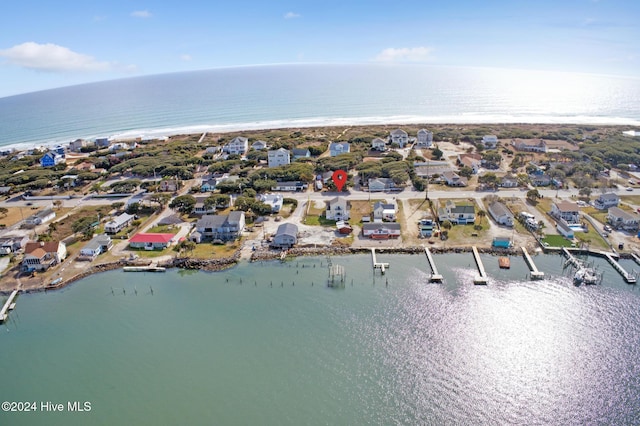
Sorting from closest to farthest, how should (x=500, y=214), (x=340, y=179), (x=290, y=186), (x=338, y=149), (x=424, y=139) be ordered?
1. (x=500, y=214)
2. (x=340, y=179)
3. (x=290, y=186)
4. (x=338, y=149)
5. (x=424, y=139)

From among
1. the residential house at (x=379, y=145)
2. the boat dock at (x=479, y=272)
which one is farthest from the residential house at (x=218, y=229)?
the residential house at (x=379, y=145)

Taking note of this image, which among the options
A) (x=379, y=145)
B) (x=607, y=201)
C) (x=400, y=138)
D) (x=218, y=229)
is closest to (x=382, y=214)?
(x=218, y=229)

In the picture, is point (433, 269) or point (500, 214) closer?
point (433, 269)

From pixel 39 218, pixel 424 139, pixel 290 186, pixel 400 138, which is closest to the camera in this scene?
pixel 39 218

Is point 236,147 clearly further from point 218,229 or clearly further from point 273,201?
point 218,229

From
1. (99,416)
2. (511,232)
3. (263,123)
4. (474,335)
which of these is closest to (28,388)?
(99,416)

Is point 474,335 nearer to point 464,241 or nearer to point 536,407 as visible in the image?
point 536,407

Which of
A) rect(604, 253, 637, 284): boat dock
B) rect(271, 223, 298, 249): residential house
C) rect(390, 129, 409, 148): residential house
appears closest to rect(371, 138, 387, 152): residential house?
rect(390, 129, 409, 148): residential house

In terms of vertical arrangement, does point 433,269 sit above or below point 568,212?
below
